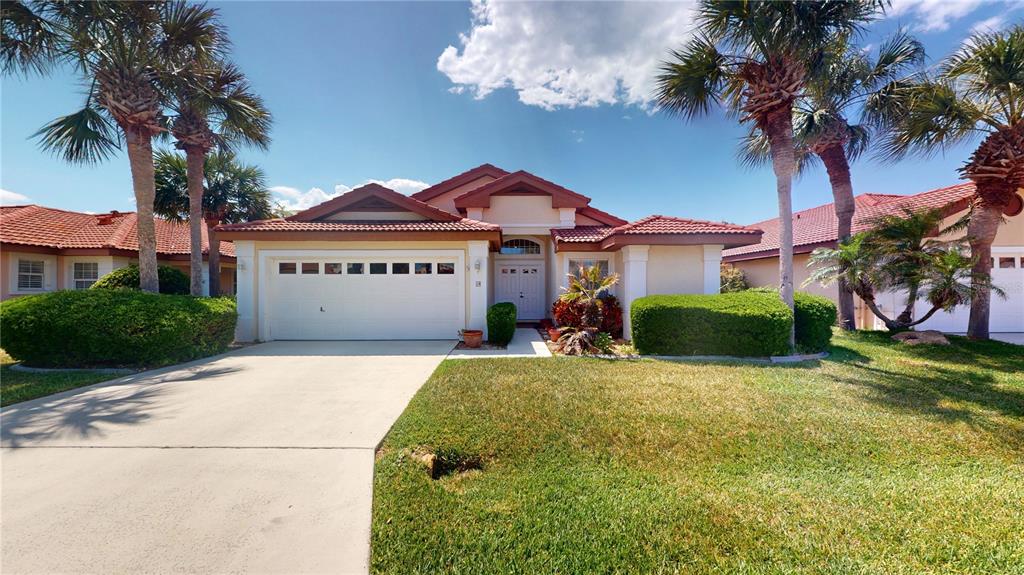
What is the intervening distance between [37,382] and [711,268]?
14.8m

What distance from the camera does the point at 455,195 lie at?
15125 millimetres

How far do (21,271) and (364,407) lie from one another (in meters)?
18.4

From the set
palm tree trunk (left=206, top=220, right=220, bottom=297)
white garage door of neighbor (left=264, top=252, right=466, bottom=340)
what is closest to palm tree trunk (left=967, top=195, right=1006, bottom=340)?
white garage door of neighbor (left=264, top=252, right=466, bottom=340)

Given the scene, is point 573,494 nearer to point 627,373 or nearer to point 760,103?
point 627,373

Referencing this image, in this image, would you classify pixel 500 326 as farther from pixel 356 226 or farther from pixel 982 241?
pixel 982 241

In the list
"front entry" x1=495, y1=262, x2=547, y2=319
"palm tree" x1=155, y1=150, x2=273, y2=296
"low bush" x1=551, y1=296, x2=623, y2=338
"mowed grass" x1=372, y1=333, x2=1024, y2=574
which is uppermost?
"palm tree" x1=155, y1=150, x2=273, y2=296

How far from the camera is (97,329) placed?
691 centimetres

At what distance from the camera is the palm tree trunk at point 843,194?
11430 mm

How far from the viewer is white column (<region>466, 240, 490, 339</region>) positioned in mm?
10227

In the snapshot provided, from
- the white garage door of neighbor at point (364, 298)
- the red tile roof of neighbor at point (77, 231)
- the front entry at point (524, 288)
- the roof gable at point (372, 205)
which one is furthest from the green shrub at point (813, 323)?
the red tile roof of neighbor at point (77, 231)

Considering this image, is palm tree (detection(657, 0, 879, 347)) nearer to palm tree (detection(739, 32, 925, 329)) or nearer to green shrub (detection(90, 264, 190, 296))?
palm tree (detection(739, 32, 925, 329))

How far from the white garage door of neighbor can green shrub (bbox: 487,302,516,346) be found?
3.82 ft

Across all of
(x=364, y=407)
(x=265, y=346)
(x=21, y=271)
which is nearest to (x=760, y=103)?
(x=364, y=407)

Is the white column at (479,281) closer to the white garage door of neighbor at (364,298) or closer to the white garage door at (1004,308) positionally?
the white garage door of neighbor at (364,298)
